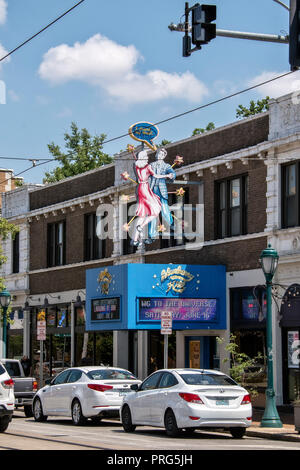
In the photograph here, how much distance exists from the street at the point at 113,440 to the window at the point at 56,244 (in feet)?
56.3

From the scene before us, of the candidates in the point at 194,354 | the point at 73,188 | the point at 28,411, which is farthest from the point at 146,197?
the point at 73,188

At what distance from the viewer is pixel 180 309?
2955 cm

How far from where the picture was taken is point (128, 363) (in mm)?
35906

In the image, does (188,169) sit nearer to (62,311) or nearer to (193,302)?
(193,302)

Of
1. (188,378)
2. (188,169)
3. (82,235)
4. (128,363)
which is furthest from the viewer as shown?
(82,235)

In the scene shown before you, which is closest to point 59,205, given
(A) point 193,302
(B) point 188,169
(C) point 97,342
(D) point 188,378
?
(C) point 97,342

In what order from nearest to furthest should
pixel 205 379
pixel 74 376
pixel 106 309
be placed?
pixel 205 379 < pixel 74 376 < pixel 106 309

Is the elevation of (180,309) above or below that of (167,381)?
above

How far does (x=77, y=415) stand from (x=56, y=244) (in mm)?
18231

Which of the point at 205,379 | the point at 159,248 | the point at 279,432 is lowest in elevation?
the point at 279,432

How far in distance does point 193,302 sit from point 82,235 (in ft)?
34.3

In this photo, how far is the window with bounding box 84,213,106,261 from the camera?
38219 mm

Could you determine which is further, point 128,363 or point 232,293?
point 128,363

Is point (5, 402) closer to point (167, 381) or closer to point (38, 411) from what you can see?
point (167, 381)
